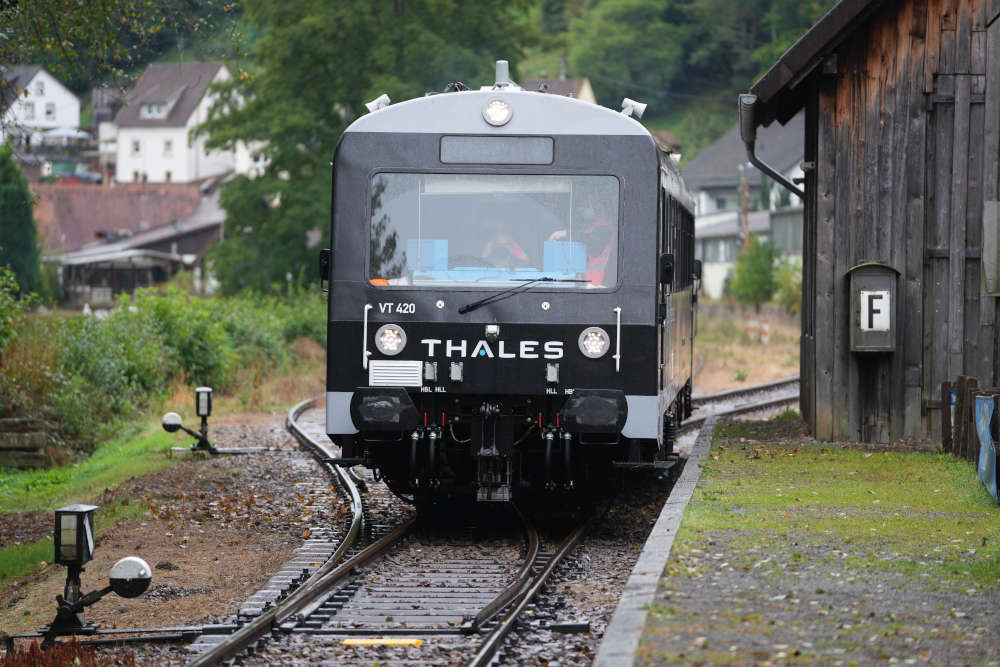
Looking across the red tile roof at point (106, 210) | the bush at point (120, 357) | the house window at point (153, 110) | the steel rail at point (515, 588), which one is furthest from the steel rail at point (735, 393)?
the house window at point (153, 110)

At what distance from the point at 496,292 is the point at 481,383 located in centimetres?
69

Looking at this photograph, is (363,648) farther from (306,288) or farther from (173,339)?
(306,288)

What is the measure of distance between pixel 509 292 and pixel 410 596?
8.75ft

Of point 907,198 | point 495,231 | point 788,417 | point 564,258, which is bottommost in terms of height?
point 788,417

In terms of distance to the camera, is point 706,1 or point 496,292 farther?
point 706,1

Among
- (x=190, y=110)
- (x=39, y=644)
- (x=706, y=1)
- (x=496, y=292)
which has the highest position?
(x=706, y=1)

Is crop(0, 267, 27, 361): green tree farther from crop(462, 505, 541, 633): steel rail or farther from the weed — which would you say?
the weed

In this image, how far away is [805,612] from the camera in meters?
7.24

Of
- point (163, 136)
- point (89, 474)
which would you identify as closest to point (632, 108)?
point (89, 474)

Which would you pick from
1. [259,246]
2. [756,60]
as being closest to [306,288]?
[259,246]

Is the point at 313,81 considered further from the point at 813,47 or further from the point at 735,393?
the point at 813,47

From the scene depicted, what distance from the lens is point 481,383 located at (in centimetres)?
1085

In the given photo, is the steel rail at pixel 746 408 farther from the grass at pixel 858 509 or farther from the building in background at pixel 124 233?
the building in background at pixel 124 233

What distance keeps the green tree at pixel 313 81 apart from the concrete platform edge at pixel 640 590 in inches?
1204
